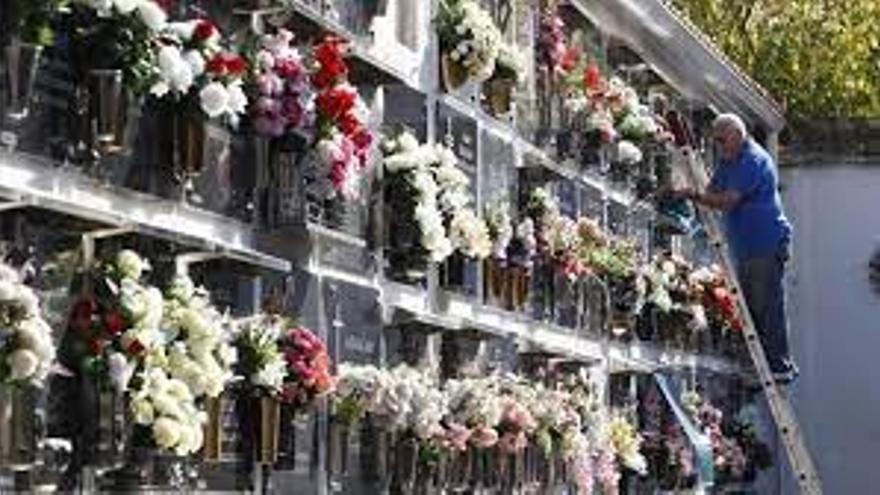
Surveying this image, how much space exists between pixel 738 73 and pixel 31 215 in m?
10.5

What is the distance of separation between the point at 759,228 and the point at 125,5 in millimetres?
7344

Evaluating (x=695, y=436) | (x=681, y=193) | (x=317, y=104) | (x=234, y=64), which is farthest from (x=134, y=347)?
(x=695, y=436)

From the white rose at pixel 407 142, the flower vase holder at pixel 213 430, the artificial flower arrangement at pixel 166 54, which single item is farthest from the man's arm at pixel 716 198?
the flower vase holder at pixel 213 430

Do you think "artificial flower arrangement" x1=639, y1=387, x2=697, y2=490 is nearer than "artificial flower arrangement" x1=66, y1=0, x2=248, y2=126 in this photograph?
No

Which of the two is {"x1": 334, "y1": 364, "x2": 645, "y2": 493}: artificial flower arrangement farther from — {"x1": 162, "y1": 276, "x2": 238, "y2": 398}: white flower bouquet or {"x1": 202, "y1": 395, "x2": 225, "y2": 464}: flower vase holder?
{"x1": 162, "y1": 276, "x2": 238, "y2": 398}: white flower bouquet

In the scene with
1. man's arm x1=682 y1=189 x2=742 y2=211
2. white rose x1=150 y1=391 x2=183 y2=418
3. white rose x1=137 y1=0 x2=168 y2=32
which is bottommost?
white rose x1=150 y1=391 x2=183 y2=418

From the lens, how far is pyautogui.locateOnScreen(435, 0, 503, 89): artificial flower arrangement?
9359 millimetres

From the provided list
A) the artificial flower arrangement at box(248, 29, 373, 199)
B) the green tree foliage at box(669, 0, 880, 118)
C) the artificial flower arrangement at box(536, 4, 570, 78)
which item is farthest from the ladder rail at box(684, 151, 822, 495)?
the green tree foliage at box(669, 0, 880, 118)

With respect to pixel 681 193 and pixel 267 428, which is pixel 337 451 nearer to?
pixel 267 428

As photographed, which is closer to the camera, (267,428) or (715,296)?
(267,428)

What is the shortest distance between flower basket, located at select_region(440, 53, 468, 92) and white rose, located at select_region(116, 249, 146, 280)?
360cm

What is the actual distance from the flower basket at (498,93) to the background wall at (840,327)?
7317 mm

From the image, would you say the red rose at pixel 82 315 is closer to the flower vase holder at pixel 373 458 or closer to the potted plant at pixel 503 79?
the flower vase holder at pixel 373 458

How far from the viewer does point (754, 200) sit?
40.8ft
